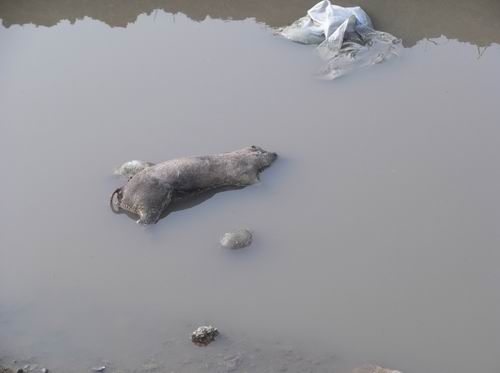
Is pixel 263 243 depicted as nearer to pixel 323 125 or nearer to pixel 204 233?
pixel 204 233

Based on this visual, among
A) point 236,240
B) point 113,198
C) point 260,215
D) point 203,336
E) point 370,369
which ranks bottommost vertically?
point 370,369

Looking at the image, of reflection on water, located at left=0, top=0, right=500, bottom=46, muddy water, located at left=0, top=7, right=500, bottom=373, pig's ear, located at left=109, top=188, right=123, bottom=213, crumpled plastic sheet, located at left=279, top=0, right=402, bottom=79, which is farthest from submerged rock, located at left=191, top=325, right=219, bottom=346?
reflection on water, located at left=0, top=0, right=500, bottom=46

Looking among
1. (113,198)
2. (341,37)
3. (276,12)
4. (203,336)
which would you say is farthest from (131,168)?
(276,12)

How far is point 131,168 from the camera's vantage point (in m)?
6.71

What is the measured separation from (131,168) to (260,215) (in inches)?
56.0

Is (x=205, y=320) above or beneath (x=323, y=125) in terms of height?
beneath

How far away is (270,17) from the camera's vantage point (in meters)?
9.50

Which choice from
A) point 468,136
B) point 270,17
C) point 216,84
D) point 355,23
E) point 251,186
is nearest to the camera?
point 251,186

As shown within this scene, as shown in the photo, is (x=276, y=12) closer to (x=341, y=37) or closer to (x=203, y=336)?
(x=341, y=37)

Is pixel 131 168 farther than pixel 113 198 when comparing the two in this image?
Yes

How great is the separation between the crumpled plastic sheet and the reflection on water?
1.72ft

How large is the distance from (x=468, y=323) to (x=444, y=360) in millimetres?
445

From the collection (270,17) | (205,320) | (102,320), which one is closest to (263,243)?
(205,320)

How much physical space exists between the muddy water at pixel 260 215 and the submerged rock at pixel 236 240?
0.08 m
